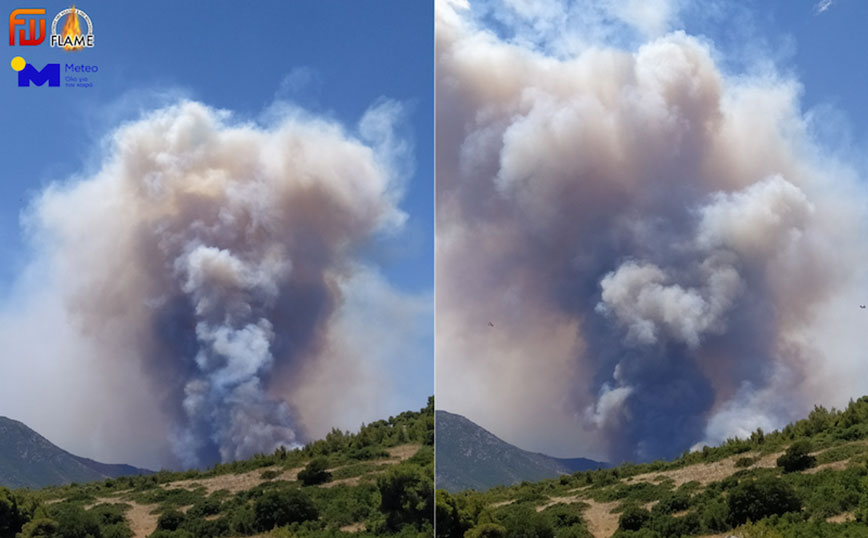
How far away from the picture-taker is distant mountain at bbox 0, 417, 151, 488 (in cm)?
1208

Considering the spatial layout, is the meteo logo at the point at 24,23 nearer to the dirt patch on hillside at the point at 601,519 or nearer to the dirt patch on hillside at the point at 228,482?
the dirt patch on hillside at the point at 228,482

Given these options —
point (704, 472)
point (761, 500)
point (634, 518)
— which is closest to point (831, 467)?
point (761, 500)

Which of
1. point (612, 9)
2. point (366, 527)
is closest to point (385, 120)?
point (612, 9)

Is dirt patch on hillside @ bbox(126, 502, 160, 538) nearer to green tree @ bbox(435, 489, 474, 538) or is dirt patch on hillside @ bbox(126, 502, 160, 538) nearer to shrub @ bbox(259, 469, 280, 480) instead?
shrub @ bbox(259, 469, 280, 480)

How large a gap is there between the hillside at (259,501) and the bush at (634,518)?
297 centimetres

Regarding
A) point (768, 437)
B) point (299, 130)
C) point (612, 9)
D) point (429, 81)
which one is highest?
point (612, 9)

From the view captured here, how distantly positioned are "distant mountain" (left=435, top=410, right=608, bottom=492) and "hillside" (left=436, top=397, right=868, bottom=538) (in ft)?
1.27

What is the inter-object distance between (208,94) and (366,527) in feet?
22.6

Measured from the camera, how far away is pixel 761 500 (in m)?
11.2

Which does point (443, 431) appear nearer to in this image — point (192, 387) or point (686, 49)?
point (192, 387)

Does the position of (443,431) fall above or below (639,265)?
below

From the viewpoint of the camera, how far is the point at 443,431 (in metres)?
16.2

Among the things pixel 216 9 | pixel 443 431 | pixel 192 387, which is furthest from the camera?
pixel 443 431

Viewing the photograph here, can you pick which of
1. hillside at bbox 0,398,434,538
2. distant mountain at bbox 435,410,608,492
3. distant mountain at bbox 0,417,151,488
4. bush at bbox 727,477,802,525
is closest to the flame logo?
distant mountain at bbox 0,417,151,488
